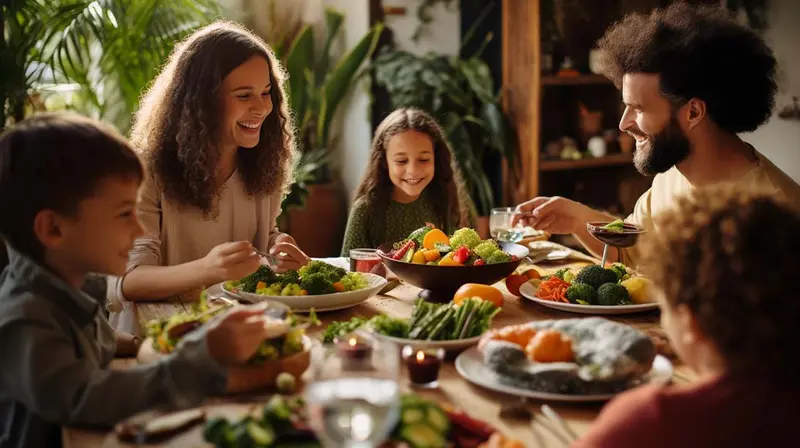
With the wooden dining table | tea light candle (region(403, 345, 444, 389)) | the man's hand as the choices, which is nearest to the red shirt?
the wooden dining table

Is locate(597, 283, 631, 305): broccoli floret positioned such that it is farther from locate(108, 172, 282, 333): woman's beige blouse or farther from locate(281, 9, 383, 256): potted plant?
locate(281, 9, 383, 256): potted plant

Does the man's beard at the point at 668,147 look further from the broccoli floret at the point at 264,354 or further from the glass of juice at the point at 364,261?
the broccoli floret at the point at 264,354

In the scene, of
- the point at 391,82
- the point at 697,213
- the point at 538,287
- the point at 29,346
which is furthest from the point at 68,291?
the point at 391,82

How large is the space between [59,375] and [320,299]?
0.82 metres

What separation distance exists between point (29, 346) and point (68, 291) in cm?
15

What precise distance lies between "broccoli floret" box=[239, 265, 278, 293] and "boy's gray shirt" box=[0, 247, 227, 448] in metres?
0.73

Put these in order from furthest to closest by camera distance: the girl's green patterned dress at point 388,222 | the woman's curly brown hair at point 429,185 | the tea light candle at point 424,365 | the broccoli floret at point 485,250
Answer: the woman's curly brown hair at point 429,185 < the girl's green patterned dress at point 388,222 < the broccoli floret at point 485,250 < the tea light candle at point 424,365

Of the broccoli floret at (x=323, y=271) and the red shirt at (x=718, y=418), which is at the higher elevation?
the red shirt at (x=718, y=418)

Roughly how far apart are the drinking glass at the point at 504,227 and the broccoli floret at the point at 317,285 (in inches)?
30.7

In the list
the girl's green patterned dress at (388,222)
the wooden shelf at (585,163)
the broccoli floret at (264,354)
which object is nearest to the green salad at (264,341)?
the broccoli floret at (264,354)

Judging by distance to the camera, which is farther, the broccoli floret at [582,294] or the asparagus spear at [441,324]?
the broccoli floret at [582,294]

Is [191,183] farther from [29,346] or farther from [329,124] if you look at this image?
[329,124]

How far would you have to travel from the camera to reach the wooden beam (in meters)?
4.98

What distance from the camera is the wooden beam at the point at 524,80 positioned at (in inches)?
196
